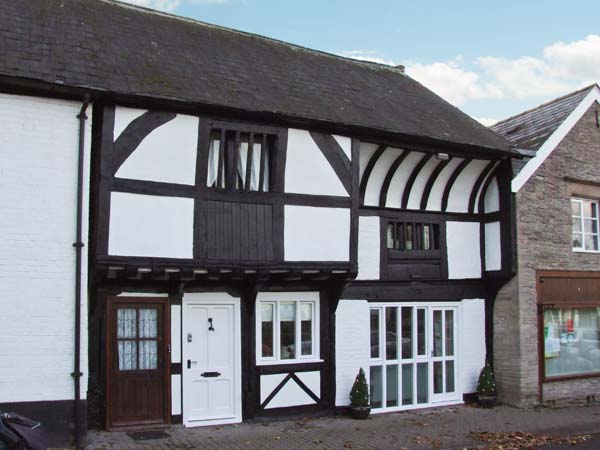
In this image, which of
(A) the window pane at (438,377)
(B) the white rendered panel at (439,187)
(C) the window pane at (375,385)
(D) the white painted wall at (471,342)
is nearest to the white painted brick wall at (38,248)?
(C) the window pane at (375,385)

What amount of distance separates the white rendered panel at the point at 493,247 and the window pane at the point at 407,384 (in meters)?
2.97

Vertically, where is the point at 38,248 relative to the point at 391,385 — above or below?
above

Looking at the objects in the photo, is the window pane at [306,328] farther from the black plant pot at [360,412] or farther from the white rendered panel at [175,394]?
the white rendered panel at [175,394]

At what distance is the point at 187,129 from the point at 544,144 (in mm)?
8610

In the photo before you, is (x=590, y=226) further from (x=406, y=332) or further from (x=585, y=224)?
(x=406, y=332)

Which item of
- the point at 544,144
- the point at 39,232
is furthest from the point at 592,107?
the point at 39,232

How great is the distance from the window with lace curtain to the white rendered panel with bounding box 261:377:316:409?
12.3 ft

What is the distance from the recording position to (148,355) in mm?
11648

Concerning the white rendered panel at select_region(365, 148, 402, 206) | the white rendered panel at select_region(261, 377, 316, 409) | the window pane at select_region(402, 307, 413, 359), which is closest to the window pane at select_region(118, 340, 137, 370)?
the white rendered panel at select_region(261, 377, 316, 409)

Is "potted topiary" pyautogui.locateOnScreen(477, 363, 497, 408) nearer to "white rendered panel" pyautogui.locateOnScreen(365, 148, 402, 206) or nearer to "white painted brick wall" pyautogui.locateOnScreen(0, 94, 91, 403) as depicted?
"white rendered panel" pyautogui.locateOnScreen(365, 148, 402, 206)

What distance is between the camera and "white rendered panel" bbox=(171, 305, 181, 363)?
11836mm

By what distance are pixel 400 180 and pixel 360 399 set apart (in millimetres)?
4525

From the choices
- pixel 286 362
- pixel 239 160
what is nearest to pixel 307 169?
pixel 239 160

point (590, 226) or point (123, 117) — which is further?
point (590, 226)
